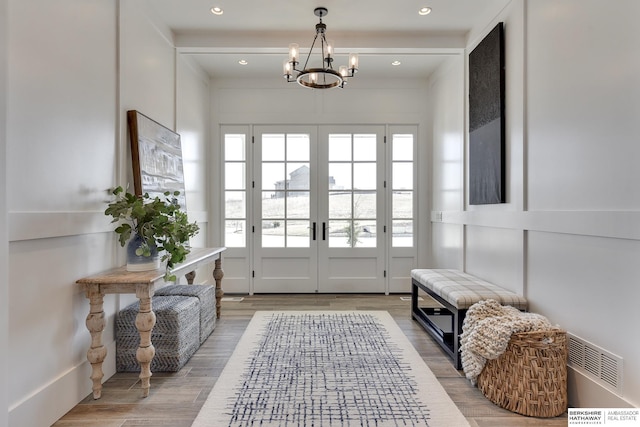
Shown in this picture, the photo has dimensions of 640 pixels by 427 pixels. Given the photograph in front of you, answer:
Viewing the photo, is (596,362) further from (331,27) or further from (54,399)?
(331,27)

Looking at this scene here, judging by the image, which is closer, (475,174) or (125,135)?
(125,135)

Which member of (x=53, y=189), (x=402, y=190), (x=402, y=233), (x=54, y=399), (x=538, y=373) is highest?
(x=402, y=190)

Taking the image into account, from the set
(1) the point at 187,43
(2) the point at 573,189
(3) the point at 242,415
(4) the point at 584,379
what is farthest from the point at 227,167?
(4) the point at 584,379

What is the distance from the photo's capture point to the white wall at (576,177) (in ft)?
5.74

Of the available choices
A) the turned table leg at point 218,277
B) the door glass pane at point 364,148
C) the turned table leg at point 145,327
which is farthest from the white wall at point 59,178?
the door glass pane at point 364,148

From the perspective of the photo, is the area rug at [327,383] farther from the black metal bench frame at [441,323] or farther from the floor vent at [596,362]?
the floor vent at [596,362]

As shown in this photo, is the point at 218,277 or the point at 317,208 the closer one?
the point at 218,277

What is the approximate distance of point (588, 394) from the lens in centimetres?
196

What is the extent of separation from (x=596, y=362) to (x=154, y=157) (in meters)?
3.25

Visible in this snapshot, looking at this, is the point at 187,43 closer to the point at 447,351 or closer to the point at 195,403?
the point at 195,403

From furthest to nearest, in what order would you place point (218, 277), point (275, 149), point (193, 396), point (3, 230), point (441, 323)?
point (275, 149), point (218, 277), point (441, 323), point (193, 396), point (3, 230)

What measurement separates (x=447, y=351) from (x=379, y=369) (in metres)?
0.61

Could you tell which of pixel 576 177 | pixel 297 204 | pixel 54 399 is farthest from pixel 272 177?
pixel 576 177

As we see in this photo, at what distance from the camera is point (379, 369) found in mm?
2500
